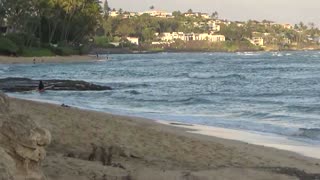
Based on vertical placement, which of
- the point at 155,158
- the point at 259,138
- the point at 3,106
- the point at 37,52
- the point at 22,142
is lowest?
the point at 37,52

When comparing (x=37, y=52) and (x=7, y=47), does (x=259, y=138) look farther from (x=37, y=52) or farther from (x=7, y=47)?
(x=37, y=52)

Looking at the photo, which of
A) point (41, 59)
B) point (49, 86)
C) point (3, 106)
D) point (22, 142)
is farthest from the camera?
point (41, 59)

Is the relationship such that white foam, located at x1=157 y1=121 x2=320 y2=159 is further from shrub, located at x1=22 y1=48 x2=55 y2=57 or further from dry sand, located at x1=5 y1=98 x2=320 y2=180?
shrub, located at x1=22 y1=48 x2=55 y2=57

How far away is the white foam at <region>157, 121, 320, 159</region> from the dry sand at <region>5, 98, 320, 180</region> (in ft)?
2.57

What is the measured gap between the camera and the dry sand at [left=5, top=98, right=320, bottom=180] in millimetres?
7891

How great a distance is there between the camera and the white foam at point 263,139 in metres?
13.1

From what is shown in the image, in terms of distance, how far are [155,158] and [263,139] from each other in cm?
620

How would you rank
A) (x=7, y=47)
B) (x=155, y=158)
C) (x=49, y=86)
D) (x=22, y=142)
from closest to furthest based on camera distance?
(x=22, y=142)
(x=155, y=158)
(x=49, y=86)
(x=7, y=47)

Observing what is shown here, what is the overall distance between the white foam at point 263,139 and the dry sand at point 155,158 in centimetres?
78

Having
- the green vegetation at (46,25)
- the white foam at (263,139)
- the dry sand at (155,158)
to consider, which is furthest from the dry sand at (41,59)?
the dry sand at (155,158)

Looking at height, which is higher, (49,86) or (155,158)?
(155,158)

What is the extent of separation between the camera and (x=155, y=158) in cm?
964

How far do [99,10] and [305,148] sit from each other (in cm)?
10894

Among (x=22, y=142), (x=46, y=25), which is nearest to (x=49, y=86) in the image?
(x=22, y=142)
